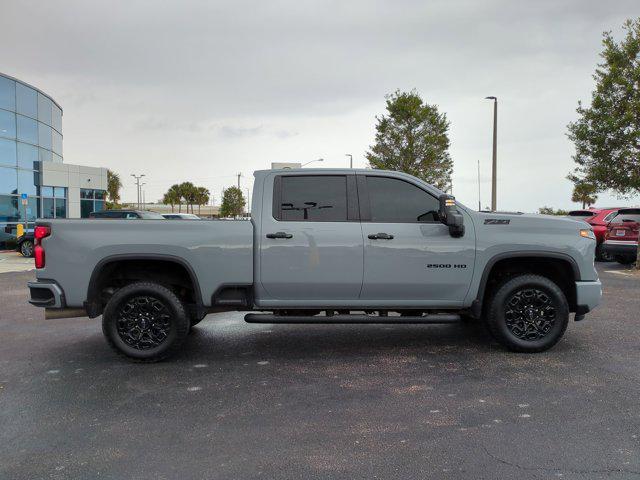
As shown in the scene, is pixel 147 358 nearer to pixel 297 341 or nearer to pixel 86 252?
pixel 86 252

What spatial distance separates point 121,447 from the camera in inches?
133

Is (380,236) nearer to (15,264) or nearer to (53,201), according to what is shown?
(15,264)

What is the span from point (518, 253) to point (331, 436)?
3007mm

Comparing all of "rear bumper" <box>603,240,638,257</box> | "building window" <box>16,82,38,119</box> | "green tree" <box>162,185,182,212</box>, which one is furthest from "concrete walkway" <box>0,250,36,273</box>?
"green tree" <box>162,185,182,212</box>

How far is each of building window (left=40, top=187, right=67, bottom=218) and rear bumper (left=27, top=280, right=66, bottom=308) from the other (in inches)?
1091

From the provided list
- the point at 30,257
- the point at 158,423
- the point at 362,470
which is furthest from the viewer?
the point at 30,257

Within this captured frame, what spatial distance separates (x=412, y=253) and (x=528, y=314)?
4.90ft

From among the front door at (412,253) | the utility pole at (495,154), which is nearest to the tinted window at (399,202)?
the front door at (412,253)

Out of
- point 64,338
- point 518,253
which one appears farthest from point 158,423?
point 518,253

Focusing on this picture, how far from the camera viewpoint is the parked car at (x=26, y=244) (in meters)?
19.3

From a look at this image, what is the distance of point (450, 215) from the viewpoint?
509cm

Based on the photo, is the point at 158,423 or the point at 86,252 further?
the point at 86,252

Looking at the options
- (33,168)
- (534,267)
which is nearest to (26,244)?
(33,168)

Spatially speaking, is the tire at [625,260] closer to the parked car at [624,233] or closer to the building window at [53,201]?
the parked car at [624,233]
